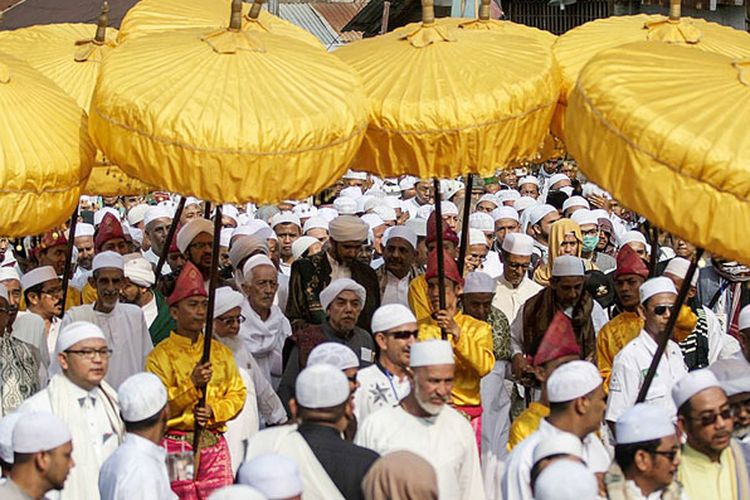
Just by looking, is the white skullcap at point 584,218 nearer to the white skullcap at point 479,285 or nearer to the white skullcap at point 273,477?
the white skullcap at point 479,285

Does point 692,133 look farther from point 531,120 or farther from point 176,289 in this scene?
point 176,289

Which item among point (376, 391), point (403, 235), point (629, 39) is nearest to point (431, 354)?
point (376, 391)

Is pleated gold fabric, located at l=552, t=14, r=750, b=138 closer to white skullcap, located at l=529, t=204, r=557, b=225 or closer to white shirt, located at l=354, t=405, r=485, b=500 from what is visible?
white shirt, located at l=354, t=405, r=485, b=500

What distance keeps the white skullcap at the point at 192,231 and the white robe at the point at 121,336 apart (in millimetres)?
1050

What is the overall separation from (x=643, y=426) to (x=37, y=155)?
306cm

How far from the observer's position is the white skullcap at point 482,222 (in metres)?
12.8

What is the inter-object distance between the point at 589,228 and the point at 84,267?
398 cm

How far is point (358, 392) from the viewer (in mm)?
7688

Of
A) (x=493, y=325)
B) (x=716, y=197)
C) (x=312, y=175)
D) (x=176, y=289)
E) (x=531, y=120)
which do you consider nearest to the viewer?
(x=716, y=197)

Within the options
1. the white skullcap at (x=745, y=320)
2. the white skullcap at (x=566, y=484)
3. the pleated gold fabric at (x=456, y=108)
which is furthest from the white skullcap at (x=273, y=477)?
the white skullcap at (x=745, y=320)

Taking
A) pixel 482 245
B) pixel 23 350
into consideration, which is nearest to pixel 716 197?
pixel 23 350

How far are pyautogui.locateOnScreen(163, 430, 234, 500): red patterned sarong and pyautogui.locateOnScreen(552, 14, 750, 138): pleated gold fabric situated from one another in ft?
7.74

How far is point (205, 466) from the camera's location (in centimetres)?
811

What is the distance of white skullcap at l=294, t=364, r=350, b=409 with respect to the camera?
20.3 ft
